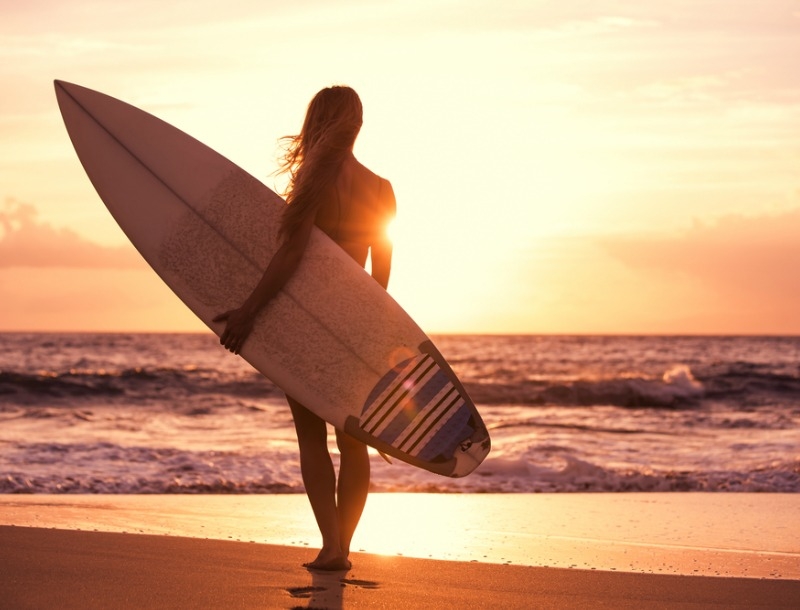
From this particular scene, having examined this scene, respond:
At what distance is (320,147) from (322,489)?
1080 millimetres

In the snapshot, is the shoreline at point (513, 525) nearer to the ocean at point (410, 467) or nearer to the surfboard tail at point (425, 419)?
the surfboard tail at point (425, 419)

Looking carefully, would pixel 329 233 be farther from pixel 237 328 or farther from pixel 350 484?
pixel 350 484

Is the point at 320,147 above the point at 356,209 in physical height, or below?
above

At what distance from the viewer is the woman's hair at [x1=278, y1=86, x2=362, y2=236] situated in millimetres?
3027

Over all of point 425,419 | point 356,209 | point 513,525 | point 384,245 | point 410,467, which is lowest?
point 410,467

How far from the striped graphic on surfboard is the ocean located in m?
3.27

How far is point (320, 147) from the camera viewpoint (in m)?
3.02

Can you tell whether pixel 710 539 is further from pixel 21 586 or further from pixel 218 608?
pixel 21 586

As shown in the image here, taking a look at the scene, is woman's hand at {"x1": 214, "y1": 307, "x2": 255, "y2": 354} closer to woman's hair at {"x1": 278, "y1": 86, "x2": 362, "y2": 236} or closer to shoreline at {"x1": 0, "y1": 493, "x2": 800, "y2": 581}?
woman's hair at {"x1": 278, "y1": 86, "x2": 362, "y2": 236}

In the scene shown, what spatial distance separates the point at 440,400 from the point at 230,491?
3.47 m

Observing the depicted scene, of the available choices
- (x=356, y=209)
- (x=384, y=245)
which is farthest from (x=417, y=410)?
(x=356, y=209)

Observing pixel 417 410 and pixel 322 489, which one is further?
pixel 417 410

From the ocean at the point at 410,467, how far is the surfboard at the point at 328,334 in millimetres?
3223

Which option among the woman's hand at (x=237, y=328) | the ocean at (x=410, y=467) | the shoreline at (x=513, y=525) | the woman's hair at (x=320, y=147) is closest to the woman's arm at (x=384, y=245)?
the woman's hair at (x=320, y=147)
